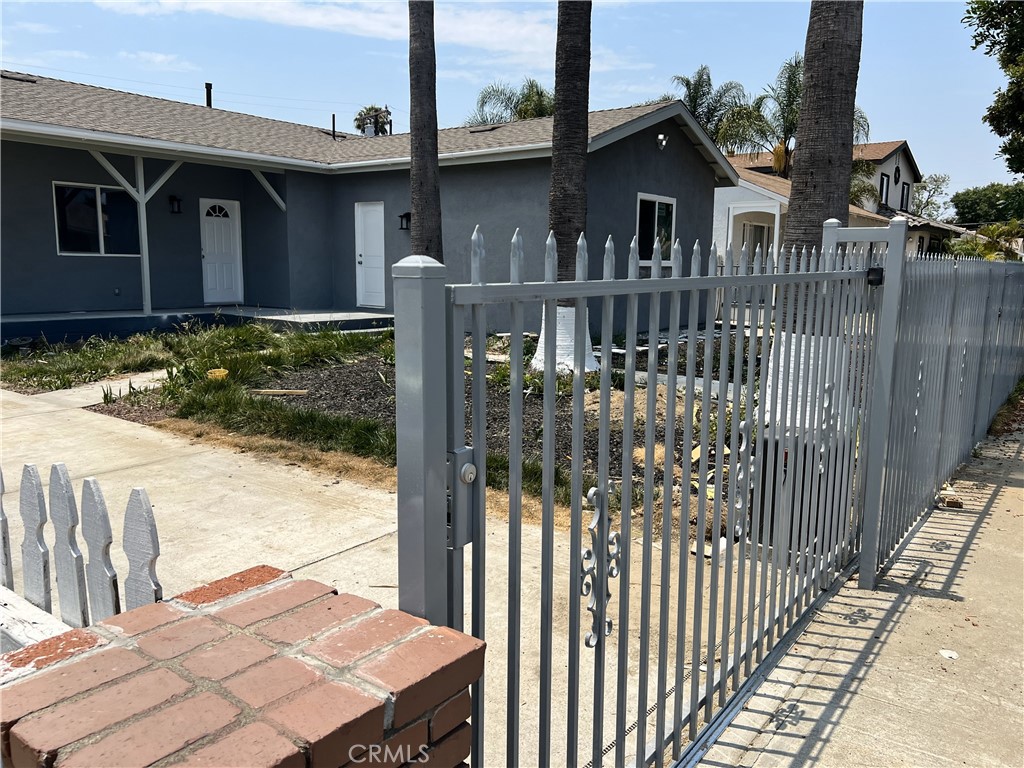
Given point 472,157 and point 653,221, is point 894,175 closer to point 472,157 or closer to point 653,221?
point 653,221

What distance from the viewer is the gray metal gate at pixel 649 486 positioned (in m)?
1.69

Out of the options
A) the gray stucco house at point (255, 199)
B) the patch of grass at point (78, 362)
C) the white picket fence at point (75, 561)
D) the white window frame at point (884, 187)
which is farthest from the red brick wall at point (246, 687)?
the white window frame at point (884, 187)

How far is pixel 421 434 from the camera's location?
63.3 inches

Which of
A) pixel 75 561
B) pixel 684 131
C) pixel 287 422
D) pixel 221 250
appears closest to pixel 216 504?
pixel 287 422

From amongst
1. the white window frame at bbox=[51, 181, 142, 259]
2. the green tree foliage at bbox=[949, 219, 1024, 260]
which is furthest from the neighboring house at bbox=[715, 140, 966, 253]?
the white window frame at bbox=[51, 181, 142, 259]

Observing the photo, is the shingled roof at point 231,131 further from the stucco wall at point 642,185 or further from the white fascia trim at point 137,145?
the stucco wall at point 642,185

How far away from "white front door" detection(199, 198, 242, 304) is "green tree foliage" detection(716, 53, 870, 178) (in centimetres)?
1869

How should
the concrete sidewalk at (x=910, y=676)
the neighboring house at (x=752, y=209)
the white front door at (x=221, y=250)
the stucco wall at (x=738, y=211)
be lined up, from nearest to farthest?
the concrete sidewalk at (x=910, y=676), the white front door at (x=221, y=250), the neighboring house at (x=752, y=209), the stucco wall at (x=738, y=211)

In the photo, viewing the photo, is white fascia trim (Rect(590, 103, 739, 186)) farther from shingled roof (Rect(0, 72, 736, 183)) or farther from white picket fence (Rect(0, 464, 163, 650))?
white picket fence (Rect(0, 464, 163, 650))

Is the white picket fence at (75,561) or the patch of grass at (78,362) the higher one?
the white picket fence at (75,561)

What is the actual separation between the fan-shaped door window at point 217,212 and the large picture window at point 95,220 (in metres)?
1.57

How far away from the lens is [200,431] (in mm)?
7125

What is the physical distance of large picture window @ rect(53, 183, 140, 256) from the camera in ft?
46.8

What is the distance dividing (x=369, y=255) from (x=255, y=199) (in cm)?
288
